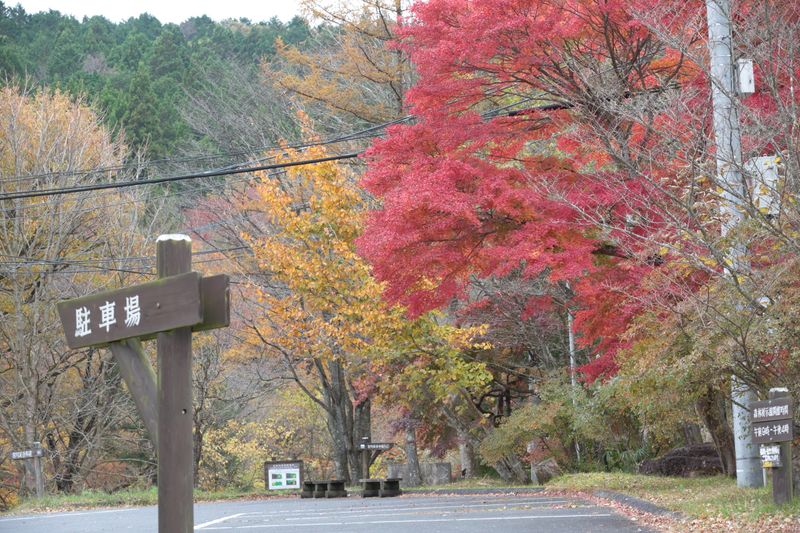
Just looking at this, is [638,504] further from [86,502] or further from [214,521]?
[86,502]

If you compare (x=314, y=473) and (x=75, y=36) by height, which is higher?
(x=75, y=36)

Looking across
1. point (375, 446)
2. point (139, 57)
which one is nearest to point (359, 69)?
point (375, 446)

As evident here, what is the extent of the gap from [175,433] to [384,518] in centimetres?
936

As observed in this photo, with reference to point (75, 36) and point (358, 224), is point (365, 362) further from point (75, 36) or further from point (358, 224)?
point (75, 36)

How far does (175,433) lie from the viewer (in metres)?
5.23

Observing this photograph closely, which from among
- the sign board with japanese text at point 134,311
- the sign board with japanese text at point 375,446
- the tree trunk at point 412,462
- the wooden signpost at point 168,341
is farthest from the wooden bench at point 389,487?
the wooden signpost at point 168,341

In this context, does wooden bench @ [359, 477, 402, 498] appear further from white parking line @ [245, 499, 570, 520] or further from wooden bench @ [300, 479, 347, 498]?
white parking line @ [245, 499, 570, 520]

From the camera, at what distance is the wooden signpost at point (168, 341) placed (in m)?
5.14

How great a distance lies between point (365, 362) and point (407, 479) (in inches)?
236

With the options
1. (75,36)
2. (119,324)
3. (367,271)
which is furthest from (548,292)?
(75,36)

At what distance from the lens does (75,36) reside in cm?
5784

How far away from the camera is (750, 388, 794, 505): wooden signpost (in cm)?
983

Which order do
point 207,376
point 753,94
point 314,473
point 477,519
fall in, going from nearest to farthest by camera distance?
1. point 753,94
2. point 477,519
3. point 207,376
4. point 314,473

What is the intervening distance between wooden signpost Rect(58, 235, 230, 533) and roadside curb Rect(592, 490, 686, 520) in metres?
7.42
